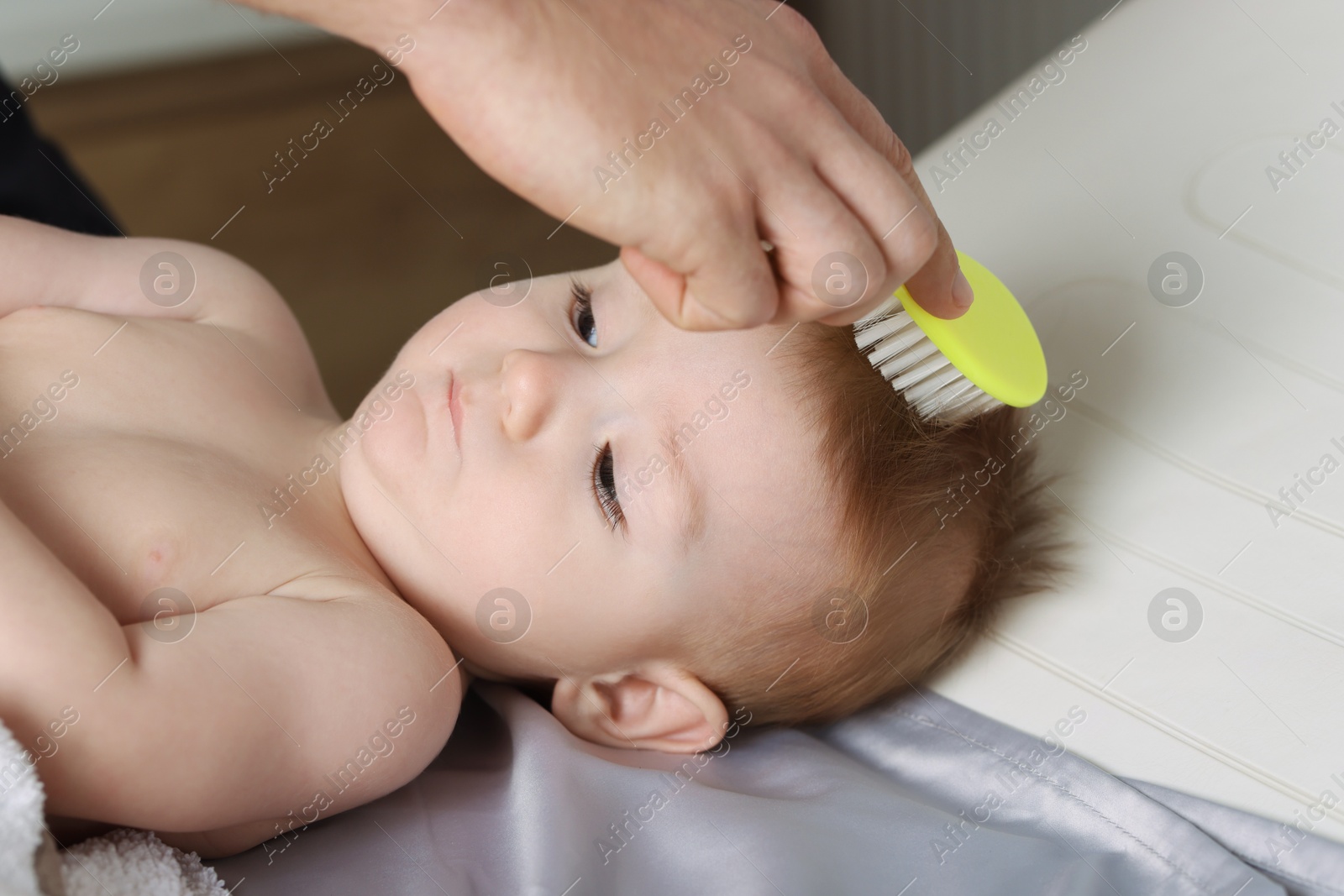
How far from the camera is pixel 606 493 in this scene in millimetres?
944

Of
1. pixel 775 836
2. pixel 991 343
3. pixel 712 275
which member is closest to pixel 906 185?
pixel 712 275

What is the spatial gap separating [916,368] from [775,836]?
398 millimetres

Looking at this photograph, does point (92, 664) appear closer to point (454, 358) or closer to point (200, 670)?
point (200, 670)

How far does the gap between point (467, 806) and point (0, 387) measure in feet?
1.63

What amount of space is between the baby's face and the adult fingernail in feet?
0.64

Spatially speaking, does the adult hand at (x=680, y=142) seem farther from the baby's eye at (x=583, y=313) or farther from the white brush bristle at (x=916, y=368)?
the baby's eye at (x=583, y=313)

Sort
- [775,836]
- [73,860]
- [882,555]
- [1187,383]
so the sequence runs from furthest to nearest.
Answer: [1187,383] → [882,555] → [775,836] → [73,860]

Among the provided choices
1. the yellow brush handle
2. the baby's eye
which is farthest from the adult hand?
the baby's eye

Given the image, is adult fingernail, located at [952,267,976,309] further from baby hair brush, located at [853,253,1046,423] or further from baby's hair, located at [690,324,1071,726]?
baby's hair, located at [690,324,1071,726]

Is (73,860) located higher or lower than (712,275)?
lower

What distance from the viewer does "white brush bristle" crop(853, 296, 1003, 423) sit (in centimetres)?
91

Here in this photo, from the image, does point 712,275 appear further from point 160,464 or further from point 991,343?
point 160,464

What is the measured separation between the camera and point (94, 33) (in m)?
2.56

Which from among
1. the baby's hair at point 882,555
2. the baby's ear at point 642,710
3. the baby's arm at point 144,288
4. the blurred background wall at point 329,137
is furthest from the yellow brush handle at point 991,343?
the blurred background wall at point 329,137
